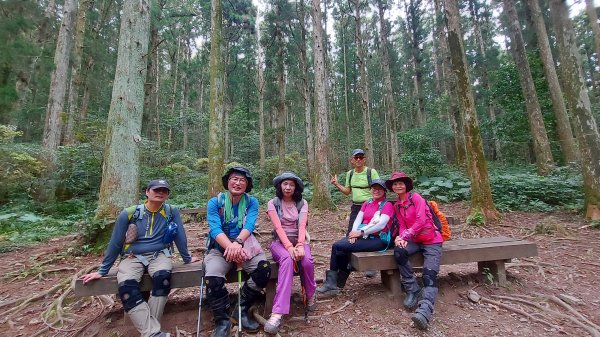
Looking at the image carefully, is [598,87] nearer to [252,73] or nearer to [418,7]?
[418,7]

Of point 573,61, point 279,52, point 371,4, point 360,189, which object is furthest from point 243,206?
point 371,4

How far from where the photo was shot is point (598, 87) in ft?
88.2

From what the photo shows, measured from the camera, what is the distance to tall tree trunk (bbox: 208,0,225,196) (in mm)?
8266

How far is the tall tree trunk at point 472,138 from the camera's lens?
671 centimetres

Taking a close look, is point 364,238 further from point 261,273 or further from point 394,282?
point 261,273

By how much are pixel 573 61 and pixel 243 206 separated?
8786mm

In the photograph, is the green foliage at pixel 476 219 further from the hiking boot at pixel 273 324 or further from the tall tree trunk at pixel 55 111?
the tall tree trunk at pixel 55 111

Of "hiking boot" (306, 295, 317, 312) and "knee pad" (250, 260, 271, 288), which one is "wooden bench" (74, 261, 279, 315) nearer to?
"knee pad" (250, 260, 271, 288)

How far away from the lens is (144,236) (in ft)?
9.71

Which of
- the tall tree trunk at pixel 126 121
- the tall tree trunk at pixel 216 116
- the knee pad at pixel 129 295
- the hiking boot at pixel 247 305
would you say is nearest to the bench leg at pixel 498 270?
the hiking boot at pixel 247 305

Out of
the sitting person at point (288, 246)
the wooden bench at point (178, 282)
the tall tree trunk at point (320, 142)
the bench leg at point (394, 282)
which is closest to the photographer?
the wooden bench at point (178, 282)

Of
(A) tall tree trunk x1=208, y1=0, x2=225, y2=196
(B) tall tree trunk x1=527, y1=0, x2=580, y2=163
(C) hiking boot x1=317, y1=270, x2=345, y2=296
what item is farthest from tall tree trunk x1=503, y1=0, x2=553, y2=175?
(A) tall tree trunk x1=208, y1=0, x2=225, y2=196

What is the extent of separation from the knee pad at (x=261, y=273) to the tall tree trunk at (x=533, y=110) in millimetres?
11909

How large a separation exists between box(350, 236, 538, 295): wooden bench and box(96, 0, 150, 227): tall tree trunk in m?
3.92
